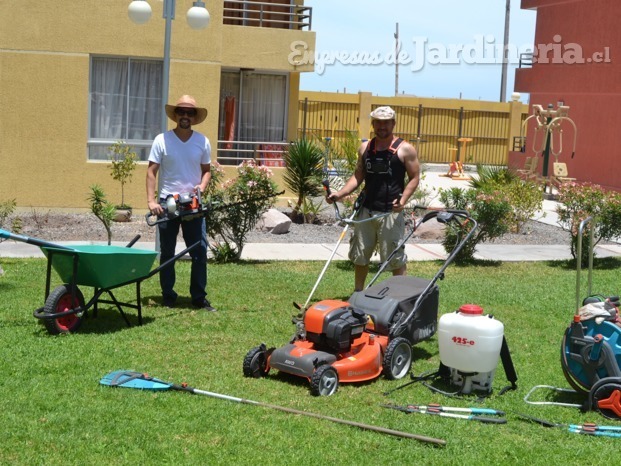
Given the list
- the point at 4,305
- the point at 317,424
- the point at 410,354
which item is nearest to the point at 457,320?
the point at 410,354

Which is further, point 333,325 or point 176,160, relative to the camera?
point 176,160

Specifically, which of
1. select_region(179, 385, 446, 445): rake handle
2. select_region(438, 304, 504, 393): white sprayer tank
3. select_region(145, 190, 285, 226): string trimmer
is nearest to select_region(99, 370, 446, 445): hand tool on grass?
select_region(179, 385, 446, 445): rake handle

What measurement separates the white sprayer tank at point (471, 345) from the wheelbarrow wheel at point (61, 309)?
308 cm

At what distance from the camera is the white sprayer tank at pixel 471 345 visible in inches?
255

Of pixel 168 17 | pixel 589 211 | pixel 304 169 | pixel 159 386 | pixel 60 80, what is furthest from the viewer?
pixel 304 169

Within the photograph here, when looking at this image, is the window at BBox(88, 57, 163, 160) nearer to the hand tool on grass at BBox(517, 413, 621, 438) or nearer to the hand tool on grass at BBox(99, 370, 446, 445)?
the hand tool on grass at BBox(99, 370, 446, 445)

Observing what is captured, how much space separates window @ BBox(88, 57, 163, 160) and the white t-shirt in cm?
842

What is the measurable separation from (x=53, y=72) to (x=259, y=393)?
11.6m

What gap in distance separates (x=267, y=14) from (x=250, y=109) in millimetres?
2263

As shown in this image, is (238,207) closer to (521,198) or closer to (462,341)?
(521,198)

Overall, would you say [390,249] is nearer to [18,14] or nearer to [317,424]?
[317,424]

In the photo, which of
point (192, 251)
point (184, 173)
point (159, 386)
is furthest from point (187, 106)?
point (159, 386)

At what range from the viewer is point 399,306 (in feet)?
24.0

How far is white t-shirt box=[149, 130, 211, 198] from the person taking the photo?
29.5 feet
